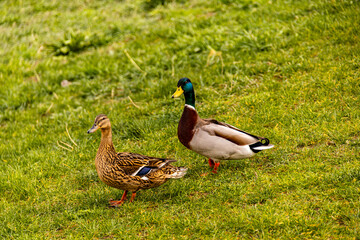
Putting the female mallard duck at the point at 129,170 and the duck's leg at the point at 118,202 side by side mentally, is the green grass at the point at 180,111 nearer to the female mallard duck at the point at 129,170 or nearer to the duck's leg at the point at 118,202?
the duck's leg at the point at 118,202

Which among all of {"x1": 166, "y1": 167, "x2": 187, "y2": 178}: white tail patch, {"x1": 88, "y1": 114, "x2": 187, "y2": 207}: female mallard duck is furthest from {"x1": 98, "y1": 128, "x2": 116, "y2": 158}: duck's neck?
{"x1": 166, "y1": 167, "x2": 187, "y2": 178}: white tail patch

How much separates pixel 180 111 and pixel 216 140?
6.66 ft

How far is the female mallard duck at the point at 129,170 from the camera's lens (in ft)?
17.1

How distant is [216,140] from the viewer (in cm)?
550

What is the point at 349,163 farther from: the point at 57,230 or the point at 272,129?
the point at 57,230

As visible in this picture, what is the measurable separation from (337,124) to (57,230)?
3.79 meters

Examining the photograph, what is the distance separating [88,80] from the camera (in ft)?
30.9

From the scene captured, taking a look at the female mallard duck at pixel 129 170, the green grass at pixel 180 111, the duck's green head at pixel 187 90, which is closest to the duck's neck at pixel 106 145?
the female mallard duck at pixel 129 170

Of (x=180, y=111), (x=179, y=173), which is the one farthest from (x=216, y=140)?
(x=180, y=111)

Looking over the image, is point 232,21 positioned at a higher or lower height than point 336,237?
higher

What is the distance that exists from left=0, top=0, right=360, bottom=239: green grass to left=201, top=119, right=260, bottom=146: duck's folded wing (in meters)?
0.39

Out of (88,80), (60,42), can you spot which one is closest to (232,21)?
(88,80)

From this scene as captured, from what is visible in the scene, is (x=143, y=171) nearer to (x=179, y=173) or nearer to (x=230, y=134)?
(x=179, y=173)

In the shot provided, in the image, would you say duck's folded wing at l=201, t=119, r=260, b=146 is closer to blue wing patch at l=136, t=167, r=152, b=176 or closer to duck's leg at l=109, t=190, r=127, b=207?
blue wing patch at l=136, t=167, r=152, b=176
